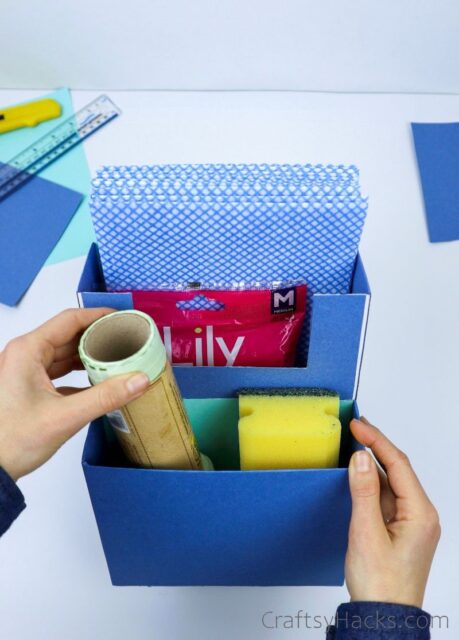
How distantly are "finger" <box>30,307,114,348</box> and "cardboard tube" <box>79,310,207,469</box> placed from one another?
4 cm

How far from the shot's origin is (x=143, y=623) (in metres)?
0.56

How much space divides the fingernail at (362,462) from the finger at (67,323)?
24cm

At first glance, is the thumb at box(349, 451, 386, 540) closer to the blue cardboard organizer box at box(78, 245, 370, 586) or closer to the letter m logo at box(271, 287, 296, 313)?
the blue cardboard organizer box at box(78, 245, 370, 586)

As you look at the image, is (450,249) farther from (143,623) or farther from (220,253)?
(143,623)

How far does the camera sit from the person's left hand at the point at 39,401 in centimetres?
43

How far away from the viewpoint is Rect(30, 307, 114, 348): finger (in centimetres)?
47

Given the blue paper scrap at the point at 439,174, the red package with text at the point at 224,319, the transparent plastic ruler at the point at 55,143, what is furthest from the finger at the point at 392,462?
the transparent plastic ruler at the point at 55,143

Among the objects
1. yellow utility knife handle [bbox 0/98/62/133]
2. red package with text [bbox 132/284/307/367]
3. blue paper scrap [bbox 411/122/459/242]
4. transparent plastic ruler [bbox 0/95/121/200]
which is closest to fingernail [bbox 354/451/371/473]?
red package with text [bbox 132/284/307/367]

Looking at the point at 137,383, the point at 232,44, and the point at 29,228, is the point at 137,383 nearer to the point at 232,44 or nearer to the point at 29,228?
the point at 29,228

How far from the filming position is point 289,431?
0.50 metres

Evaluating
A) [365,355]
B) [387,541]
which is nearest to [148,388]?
[387,541]

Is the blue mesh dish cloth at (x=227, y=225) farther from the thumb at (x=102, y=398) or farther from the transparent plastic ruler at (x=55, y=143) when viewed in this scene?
the transparent plastic ruler at (x=55, y=143)

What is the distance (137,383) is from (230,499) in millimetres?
158

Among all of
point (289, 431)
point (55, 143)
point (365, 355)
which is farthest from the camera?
point (55, 143)
